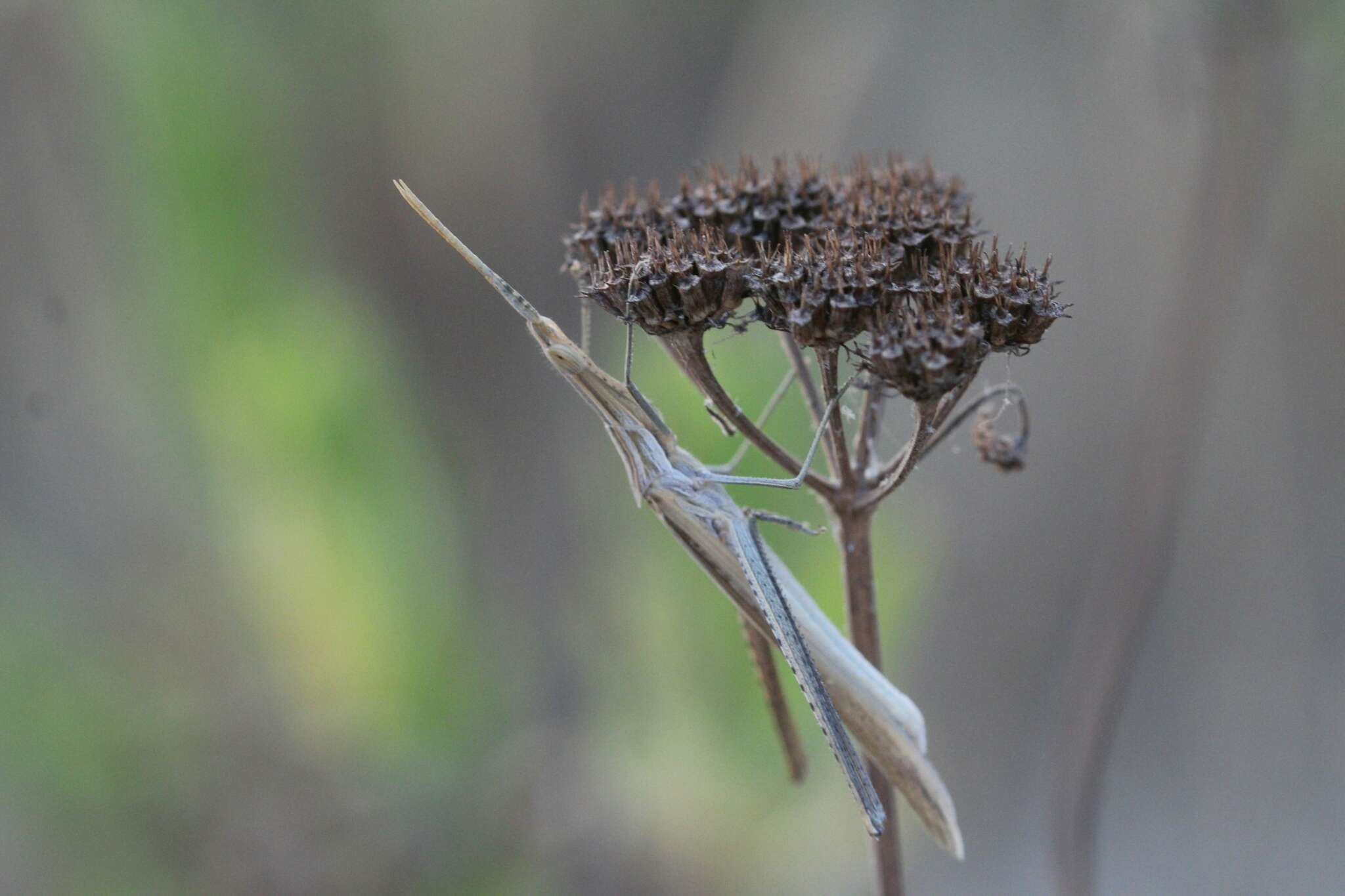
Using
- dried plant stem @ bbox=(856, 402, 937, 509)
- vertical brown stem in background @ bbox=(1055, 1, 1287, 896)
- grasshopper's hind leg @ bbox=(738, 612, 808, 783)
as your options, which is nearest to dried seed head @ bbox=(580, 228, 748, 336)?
dried plant stem @ bbox=(856, 402, 937, 509)

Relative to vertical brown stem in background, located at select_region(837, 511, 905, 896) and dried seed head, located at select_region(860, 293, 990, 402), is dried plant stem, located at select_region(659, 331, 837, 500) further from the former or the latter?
dried seed head, located at select_region(860, 293, 990, 402)

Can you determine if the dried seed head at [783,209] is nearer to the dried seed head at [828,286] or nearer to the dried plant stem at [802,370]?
the dried seed head at [828,286]

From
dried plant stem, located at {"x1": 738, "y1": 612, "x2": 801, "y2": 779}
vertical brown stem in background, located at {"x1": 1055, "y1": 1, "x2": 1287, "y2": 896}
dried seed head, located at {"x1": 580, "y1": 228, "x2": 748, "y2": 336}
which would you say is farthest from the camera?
→ vertical brown stem in background, located at {"x1": 1055, "y1": 1, "x2": 1287, "y2": 896}

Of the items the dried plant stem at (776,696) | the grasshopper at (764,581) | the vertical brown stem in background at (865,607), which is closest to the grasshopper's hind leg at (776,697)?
the dried plant stem at (776,696)

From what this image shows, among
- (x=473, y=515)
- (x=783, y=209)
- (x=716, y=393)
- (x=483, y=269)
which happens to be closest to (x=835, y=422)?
(x=716, y=393)

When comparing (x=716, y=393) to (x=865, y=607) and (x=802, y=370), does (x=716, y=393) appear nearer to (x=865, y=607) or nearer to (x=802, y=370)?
(x=802, y=370)

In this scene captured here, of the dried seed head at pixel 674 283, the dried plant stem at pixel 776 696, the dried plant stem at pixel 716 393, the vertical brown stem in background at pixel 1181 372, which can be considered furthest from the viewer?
the vertical brown stem in background at pixel 1181 372
